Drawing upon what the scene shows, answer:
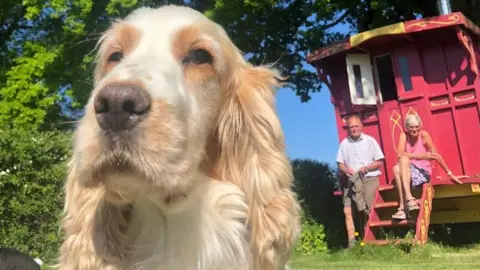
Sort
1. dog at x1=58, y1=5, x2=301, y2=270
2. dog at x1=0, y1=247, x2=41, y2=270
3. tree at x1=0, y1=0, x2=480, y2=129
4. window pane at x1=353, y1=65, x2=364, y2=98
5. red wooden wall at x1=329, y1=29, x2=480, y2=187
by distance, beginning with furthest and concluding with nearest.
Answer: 1. tree at x1=0, y1=0, x2=480, y2=129
2. window pane at x1=353, y1=65, x2=364, y2=98
3. red wooden wall at x1=329, y1=29, x2=480, y2=187
4. dog at x1=0, y1=247, x2=41, y2=270
5. dog at x1=58, y1=5, x2=301, y2=270

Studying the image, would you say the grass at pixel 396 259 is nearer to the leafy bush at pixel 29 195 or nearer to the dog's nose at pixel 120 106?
the leafy bush at pixel 29 195

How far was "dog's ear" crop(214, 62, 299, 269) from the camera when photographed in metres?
2.69

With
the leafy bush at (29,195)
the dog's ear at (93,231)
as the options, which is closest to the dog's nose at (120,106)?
the dog's ear at (93,231)

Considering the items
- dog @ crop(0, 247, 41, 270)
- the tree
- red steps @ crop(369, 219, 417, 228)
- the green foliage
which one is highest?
the tree

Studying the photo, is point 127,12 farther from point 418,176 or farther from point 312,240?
point 418,176

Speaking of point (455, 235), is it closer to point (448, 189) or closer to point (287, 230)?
point (448, 189)

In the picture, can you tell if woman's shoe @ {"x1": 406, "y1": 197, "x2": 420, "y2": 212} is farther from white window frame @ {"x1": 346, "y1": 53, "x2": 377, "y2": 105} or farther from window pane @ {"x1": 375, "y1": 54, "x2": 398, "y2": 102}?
window pane @ {"x1": 375, "y1": 54, "x2": 398, "y2": 102}

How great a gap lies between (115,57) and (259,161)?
2.78ft

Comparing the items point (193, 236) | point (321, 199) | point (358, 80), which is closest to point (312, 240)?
point (321, 199)

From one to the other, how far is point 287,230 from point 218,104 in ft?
2.23

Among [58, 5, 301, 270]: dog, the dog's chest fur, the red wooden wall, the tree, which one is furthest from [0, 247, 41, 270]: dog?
the tree

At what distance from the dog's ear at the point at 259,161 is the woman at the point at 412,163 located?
654 centimetres

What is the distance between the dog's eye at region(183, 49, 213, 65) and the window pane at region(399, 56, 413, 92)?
29.2 feet

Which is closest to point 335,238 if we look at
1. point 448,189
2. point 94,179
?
point 448,189
